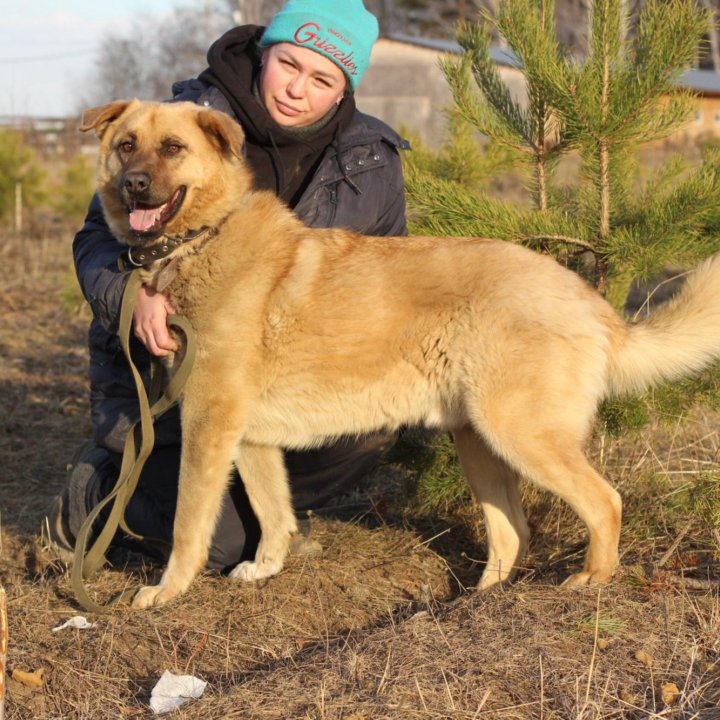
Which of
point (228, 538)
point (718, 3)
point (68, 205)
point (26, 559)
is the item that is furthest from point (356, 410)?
point (718, 3)

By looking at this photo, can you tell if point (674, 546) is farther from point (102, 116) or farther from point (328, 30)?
point (102, 116)

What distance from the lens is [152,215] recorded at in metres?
3.20

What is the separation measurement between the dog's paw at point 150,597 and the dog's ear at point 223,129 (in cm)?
153

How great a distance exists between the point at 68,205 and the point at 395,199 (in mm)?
10369

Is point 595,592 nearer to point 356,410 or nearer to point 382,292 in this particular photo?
point 356,410

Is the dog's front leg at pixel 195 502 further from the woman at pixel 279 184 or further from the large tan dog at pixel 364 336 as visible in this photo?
the woman at pixel 279 184

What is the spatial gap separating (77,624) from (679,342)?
2.15m

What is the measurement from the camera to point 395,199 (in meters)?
3.79

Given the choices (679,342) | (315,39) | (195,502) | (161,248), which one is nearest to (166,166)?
(161,248)

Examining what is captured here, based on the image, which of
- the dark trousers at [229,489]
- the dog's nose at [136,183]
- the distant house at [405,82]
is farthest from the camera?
the distant house at [405,82]

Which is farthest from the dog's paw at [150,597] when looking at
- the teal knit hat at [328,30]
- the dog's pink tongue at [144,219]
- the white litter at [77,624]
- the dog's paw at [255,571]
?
the teal knit hat at [328,30]

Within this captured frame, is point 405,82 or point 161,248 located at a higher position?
point 161,248

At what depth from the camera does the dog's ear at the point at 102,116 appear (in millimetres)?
3274

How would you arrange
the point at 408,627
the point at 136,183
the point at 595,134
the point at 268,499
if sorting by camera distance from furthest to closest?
the point at 268,499 → the point at 595,134 → the point at 136,183 → the point at 408,627
